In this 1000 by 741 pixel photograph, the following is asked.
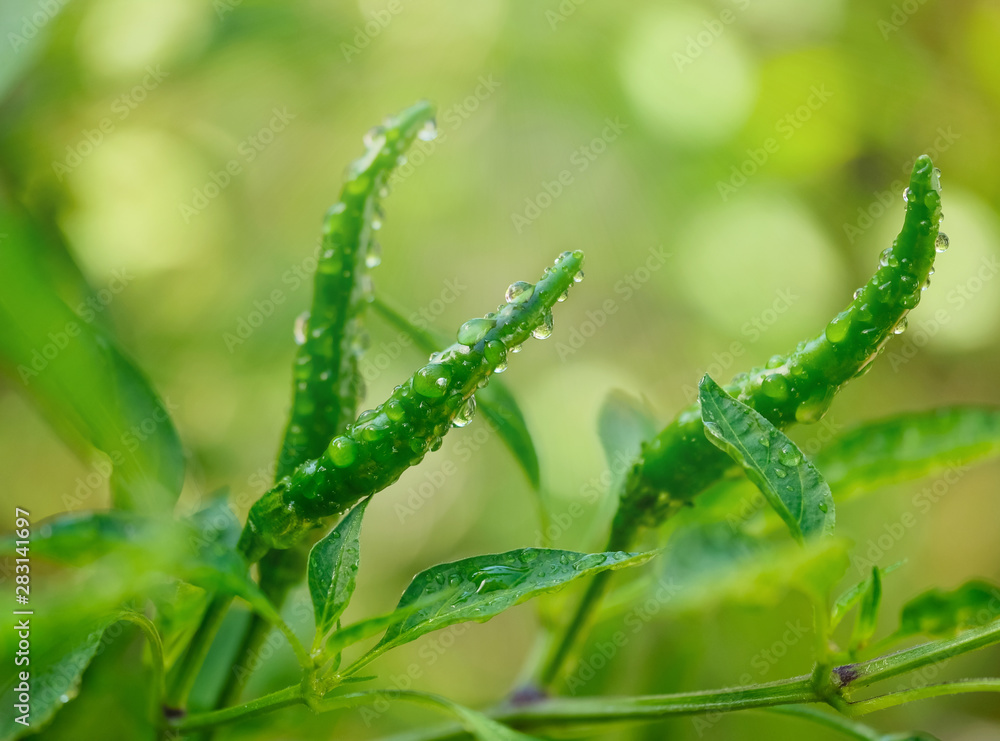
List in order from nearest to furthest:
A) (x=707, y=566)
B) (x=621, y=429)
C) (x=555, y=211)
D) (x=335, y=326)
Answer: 1. (x=335, y=326)
2. (x=707, y=566)
3. (x=621, y=429)
4. (x=555, y=211)

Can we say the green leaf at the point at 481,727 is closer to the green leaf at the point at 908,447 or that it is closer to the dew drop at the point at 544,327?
the dew drop at the point at 544,327

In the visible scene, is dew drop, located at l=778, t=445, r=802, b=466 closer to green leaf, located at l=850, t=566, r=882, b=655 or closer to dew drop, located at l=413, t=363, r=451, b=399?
green leaf, located at l=850, t=566, r=882, b=655

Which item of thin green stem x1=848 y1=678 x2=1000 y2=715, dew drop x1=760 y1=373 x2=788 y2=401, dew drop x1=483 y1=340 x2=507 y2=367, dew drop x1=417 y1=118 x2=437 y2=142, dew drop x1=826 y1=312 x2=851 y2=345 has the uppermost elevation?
dew drop x1=417 y1=118 x2=437 y2=142

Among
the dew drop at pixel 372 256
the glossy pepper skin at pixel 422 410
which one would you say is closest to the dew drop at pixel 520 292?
the glossy pepper skin at pixel 422 410

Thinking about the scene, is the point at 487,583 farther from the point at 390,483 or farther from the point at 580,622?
the point at 580,622

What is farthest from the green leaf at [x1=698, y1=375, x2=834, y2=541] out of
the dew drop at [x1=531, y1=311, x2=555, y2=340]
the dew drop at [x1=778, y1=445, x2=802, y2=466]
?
the dew drop at [x1=531, y1=311, x2=555, y2=340]

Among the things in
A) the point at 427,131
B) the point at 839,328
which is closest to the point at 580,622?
the point at 839,328

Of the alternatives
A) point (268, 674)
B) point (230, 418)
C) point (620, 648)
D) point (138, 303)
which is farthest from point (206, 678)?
point (138, 303)
